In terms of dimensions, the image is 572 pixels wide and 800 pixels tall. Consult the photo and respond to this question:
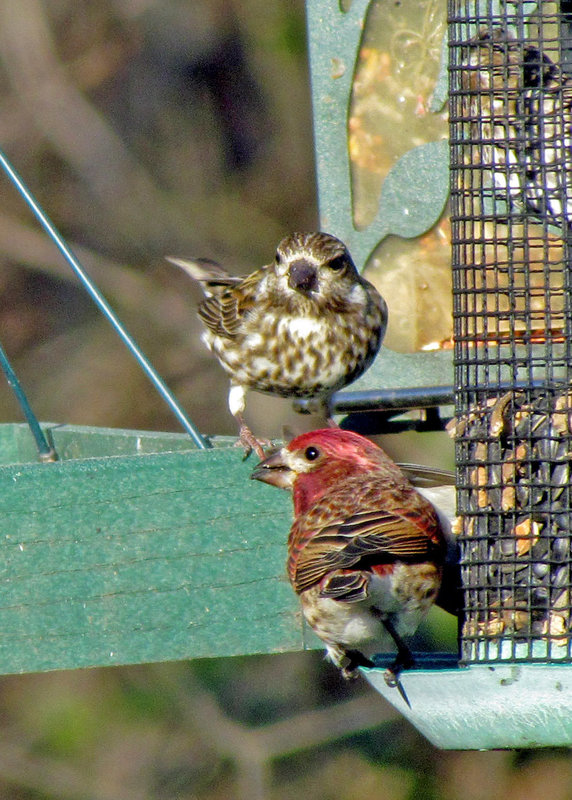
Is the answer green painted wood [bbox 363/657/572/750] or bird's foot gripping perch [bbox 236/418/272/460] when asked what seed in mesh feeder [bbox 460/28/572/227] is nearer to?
bird's foot gripping perch [bbox 236/418/272/460]

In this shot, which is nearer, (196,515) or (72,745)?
(196,515)

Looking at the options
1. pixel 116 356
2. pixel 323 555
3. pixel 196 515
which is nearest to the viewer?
pixel 323 555

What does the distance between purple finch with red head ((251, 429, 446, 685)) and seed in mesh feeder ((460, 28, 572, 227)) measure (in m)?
1.10

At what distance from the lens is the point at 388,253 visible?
21.9 ft

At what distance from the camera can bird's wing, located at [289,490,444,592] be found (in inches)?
168

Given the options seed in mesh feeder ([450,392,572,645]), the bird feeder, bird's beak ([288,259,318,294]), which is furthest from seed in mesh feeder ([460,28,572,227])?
bird's beak ([288,259,318,294])

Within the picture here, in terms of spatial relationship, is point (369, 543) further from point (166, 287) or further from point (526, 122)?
point (166, 287)

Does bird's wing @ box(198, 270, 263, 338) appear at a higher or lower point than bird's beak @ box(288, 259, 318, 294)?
lower

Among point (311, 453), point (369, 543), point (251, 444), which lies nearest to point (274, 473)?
point (311, 453)

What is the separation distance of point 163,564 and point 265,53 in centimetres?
712

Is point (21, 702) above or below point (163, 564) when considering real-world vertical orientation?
below

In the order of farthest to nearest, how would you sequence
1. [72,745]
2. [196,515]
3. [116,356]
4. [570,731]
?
1. [116,356]
2. [72,745]
3. [196,515]
4. [570,731]

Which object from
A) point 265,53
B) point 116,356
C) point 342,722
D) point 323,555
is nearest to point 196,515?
point 323,555

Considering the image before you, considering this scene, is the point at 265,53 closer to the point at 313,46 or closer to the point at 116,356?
the point at 116,356
